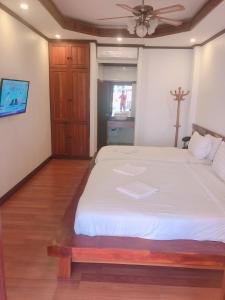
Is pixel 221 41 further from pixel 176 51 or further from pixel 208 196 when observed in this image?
pixel 208 196

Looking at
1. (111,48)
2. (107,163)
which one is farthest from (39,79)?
(107,163)

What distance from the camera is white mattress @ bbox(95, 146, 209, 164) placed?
3.81 meters

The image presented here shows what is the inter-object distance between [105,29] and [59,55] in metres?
1.17

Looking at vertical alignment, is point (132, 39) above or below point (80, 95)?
above

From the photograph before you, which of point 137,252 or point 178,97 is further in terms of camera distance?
point 178,97

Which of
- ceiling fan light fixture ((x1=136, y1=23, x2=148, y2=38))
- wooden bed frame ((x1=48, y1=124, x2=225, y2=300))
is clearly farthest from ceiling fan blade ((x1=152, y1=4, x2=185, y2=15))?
wooden bed frame ((x1=48, y1=124, x2=225, y2=300))

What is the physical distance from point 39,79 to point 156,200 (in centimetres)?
354

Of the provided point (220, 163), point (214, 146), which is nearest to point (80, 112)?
point (214, 146)

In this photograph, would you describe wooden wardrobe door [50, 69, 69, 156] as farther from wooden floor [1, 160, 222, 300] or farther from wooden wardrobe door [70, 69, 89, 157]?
wooden floor [1, 160, 222, 300]

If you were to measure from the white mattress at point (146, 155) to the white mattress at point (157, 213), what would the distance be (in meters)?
1.16

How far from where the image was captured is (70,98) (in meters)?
5.48

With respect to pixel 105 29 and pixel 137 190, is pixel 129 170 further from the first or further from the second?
pixel 105 29

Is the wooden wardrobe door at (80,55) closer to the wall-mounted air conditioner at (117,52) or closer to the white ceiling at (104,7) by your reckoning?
the wall-mounted air conditioner at (117,52)

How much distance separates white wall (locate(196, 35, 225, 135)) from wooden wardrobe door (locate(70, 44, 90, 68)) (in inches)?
94.8
